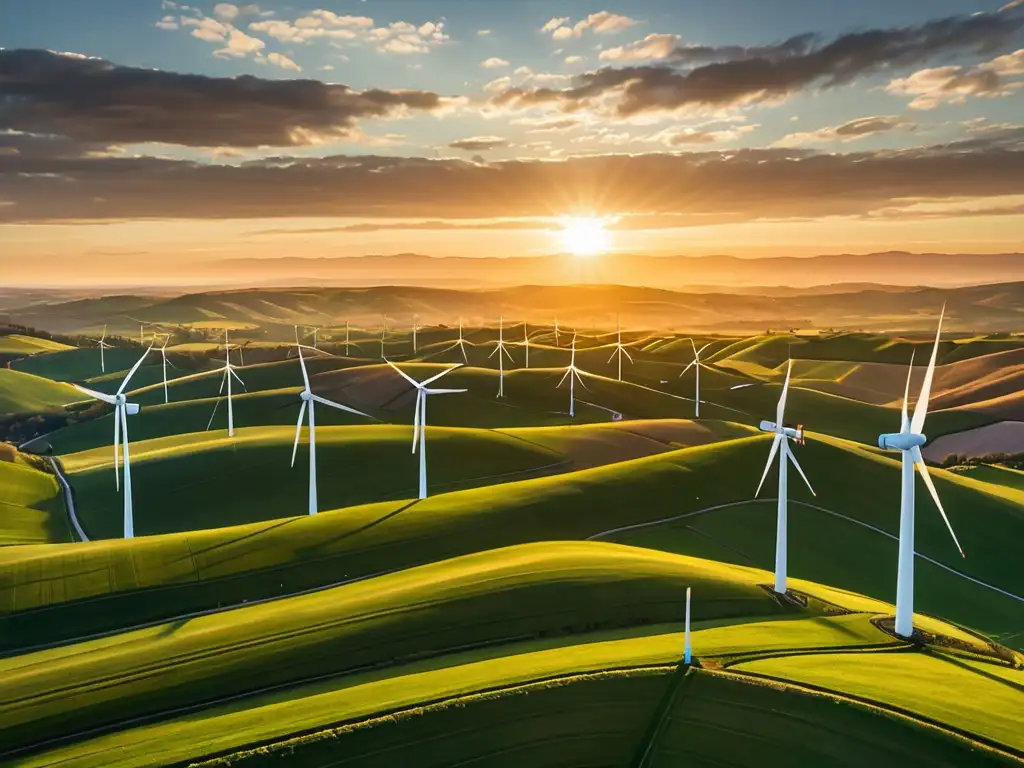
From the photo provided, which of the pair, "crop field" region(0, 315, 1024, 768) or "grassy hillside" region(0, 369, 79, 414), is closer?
"crop field" region(0, 315, 1024, 768)

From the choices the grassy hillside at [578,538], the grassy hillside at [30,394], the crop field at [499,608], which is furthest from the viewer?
the grassy hillside at [30,394]

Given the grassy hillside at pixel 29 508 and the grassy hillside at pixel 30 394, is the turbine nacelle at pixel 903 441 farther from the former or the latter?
the grassy hillside at pixel 30 394

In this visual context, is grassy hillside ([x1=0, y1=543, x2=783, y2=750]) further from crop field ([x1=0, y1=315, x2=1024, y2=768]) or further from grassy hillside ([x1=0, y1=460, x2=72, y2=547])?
grassy hillside ([x1=0, y1=460, x2=72, y2=547])

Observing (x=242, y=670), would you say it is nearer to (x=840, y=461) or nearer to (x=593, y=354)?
(x=840, y=461)

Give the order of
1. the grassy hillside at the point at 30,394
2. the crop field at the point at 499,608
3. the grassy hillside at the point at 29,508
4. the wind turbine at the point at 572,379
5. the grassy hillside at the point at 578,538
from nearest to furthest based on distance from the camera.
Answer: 1. the crop field at the point at 499,608
2. the grassy hillside at the point at 578,538
3. the grassy hillside at the point at 29,508
4. the wind turbine at the point at 572,379
5. the grassy hillside at the point at 30,394

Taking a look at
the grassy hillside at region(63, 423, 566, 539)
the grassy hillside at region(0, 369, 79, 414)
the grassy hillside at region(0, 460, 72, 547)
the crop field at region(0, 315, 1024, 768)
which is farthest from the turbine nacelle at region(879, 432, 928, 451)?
the grassy hillside at region(0, 369, 79, 414)

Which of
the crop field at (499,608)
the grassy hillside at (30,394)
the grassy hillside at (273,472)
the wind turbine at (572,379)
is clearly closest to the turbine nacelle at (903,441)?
the crop field at (499,608)

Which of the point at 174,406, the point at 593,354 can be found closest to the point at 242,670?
the point at 174,406
